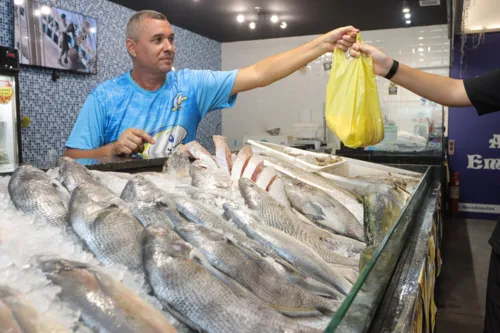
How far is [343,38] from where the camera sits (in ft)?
7.63

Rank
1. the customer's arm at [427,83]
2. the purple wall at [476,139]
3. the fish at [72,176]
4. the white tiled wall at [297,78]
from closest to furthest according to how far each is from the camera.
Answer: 1. the fish at [72,176]
2. the customer's arm at [427,83]
3. the purple wall at [476,139]
4. the white tiled wall at [297,78]

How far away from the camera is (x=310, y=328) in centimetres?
76

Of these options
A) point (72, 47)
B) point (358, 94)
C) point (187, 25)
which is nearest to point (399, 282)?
point (358, 94)

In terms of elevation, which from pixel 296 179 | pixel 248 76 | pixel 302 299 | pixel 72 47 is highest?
pixel 72 47

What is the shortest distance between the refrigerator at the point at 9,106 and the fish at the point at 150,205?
3.69m

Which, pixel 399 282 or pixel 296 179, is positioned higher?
pixel 296 179

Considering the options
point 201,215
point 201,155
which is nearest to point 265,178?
point 201,155

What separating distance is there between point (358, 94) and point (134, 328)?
1.69 meters

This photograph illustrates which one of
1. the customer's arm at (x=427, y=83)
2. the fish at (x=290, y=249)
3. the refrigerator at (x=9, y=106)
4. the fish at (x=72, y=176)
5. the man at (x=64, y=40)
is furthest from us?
the man at (x=64, y=40)

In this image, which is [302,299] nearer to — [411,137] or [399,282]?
[399,282]

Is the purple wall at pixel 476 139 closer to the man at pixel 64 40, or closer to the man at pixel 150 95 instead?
the man at pixel 150 95

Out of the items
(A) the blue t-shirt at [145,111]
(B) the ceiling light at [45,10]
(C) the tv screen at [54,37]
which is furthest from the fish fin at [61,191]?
(B) the ceiling light at [45,10]

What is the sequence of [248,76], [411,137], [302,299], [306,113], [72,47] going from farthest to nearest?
[306,113] < [72,47] < [411,137] < [248,76] < [302,299]

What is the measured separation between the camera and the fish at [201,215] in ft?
3.95
